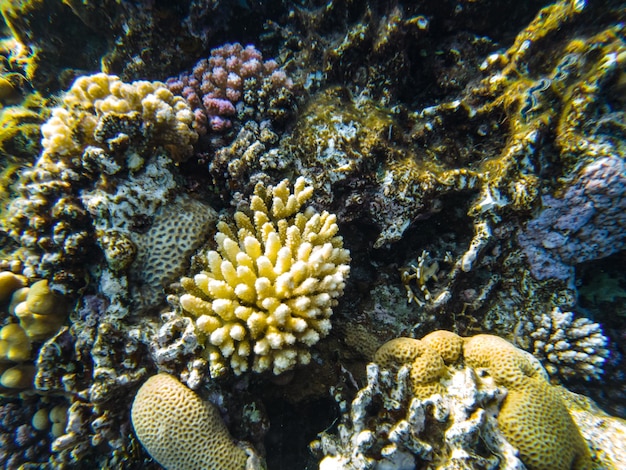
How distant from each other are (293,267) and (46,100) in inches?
178

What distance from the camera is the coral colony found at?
2.46 metres

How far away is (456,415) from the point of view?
7.59 feet

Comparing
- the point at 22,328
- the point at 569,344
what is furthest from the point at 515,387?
the point at 22,328

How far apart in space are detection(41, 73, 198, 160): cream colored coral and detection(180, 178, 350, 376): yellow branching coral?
4.33ft

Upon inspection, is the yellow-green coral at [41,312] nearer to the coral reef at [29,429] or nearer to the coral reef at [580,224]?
the coral reef at [29,429]

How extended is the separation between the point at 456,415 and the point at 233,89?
3658 mm

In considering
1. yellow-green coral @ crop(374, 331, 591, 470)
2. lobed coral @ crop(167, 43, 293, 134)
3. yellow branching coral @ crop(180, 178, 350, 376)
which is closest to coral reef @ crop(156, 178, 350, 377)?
yellow branching coral @ crop(180, 178, 350, 376)

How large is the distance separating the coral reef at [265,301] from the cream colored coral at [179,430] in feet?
1.02

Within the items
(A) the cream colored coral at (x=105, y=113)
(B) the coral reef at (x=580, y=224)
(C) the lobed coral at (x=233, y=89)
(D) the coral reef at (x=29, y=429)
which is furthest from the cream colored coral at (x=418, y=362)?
(D) the coral reef at (x=29, y=429)

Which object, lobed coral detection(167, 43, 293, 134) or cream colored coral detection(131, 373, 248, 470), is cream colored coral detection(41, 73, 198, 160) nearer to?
lobed coral detection(167, 43, 293, 134)

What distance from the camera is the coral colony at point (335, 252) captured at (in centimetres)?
246

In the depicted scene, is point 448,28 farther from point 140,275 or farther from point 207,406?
point 207,406

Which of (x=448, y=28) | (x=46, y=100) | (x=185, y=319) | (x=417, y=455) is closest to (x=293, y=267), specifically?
(x=185, y=319)

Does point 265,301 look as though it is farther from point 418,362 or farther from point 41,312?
point 41,312
